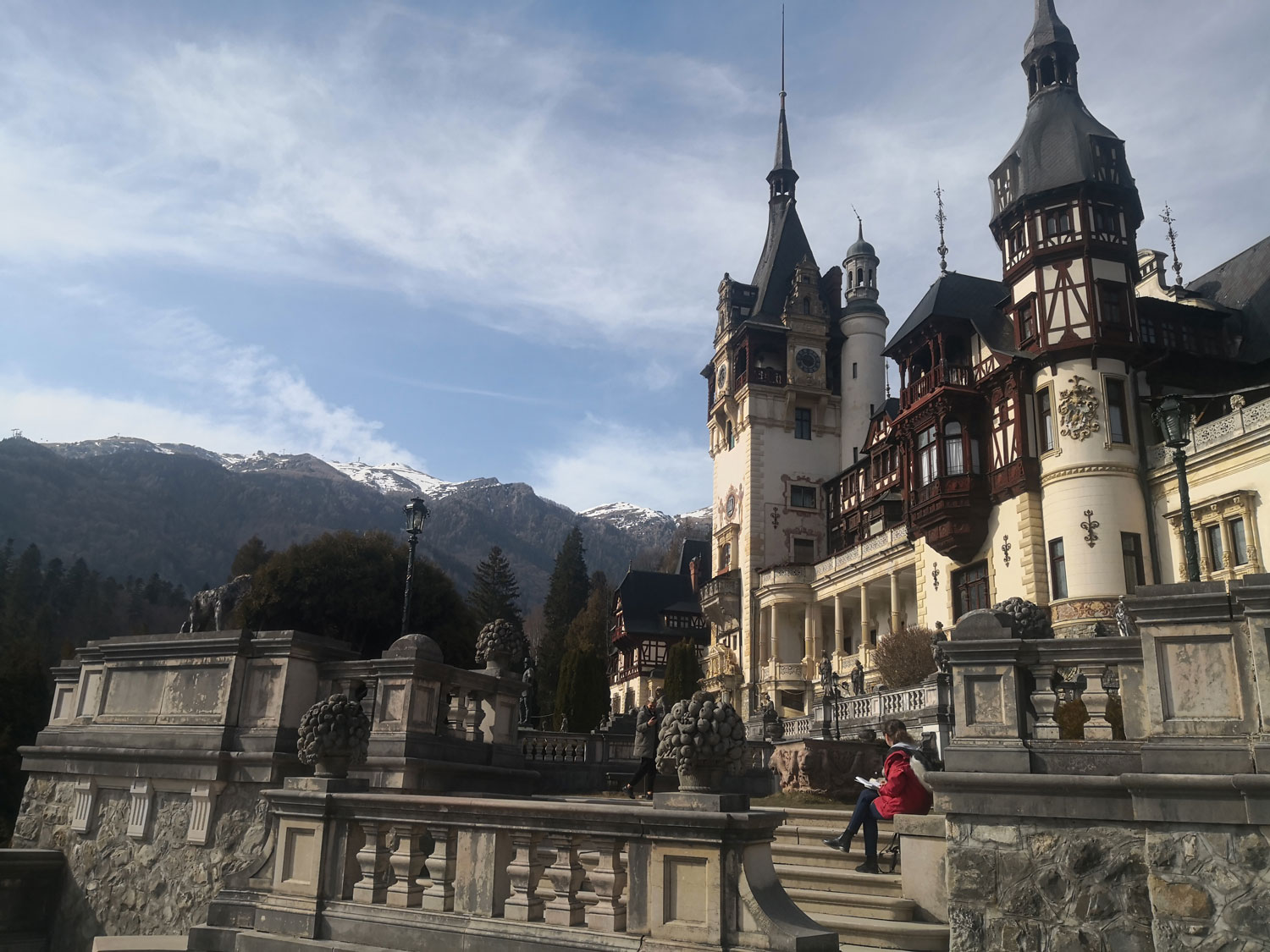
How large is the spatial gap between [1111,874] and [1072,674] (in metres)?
13.4

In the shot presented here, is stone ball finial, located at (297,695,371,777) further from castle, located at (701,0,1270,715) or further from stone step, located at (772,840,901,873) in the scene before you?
castle, located at (701,0,1270,715)

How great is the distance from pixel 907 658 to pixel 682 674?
19.5 m

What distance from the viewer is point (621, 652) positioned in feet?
Result: 267

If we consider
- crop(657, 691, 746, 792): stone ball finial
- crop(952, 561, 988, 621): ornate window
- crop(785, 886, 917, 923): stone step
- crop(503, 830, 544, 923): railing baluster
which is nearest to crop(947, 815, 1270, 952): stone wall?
crop(785, 886, 917, 923): stone step

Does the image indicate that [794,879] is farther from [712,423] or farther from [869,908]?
[712,423]

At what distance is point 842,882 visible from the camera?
1062 cm

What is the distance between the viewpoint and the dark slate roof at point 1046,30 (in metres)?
40.7

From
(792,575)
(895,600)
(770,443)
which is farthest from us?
(770,443)

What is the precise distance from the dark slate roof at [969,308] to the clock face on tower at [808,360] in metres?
17.1

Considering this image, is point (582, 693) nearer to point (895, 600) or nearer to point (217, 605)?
point (895, 600)

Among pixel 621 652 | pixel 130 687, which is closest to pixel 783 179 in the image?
pixel 621 652

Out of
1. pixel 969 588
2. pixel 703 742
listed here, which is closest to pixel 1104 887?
pixel 703 742

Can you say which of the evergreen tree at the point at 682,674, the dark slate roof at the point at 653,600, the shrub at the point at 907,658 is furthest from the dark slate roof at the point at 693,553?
the shrub at the point at 907,658

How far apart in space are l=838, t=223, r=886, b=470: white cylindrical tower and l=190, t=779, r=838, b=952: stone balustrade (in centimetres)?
5462
